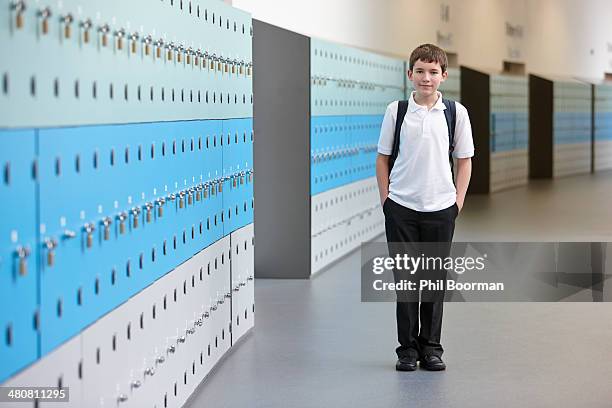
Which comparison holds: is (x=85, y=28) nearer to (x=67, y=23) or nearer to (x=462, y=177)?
(x=67, y=23)

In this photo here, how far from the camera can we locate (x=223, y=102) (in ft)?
23.4

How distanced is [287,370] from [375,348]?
0.86 metres

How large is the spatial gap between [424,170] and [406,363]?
3.68 ft

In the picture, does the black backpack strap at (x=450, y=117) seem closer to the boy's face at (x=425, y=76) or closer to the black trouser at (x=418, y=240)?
the boy's face at (x=425, y=76)

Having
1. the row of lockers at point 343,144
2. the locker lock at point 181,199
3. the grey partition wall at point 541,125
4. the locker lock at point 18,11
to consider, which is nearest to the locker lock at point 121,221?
the locker lock at point 181,199

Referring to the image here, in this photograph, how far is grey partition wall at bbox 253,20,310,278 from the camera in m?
10.7

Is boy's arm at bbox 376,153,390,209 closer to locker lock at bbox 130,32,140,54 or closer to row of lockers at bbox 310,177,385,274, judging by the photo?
locker lock at bbox 130,32,140,54

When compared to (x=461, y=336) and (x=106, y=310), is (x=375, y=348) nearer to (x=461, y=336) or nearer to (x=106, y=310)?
(x=461, y=336)

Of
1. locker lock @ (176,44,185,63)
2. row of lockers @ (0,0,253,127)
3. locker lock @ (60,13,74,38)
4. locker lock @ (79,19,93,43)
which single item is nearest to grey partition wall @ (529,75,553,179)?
row of lockers @ (0,0,253,127)

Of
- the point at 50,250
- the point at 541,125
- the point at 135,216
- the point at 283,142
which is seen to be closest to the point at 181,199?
the point at 135,216

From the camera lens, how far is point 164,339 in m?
5.53

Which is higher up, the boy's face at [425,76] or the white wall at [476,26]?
the white wall at [476,26]

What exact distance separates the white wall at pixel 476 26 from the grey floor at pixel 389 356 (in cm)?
291

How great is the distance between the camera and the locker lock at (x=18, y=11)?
354 cm
